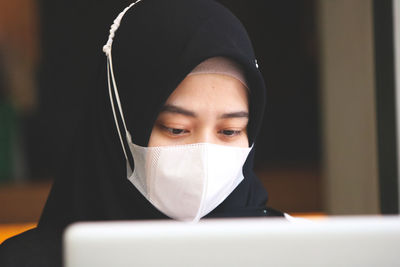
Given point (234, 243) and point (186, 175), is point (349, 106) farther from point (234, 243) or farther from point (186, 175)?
point (234, 243)

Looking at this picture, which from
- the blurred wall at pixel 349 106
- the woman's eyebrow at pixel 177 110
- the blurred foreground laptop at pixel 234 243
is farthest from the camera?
the blurred wall at pixel 349 106

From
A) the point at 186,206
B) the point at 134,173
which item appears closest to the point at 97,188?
the point at 134,173

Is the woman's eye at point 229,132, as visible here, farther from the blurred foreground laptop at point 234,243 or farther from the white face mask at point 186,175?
the blurred foreground laptop at point 234,243

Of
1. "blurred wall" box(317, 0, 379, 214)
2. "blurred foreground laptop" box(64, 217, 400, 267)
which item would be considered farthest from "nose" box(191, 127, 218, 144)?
"blurred wall" box(317, 0, 379, 214)

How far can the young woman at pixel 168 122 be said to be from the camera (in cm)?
106

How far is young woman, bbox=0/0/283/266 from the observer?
1.06 meters

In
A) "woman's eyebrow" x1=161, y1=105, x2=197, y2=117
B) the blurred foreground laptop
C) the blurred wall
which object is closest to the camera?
the blurred foreground laptop

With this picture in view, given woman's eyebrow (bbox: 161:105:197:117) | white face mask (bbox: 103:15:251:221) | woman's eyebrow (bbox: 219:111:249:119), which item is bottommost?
white face mask (bbox: 103:15:251:221)

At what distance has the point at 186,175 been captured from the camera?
42.1 inches

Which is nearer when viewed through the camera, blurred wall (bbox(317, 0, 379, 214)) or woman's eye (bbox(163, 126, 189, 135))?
woman's eye (bbox(163, 126, 189, 135))

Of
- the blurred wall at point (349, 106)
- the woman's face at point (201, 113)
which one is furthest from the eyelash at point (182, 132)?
the blurred wall at point (349, 106)

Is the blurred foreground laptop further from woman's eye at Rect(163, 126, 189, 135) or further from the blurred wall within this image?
the blurred wall

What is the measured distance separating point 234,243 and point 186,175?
1.84 feet

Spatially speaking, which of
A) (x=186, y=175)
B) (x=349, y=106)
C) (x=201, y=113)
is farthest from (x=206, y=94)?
(x=349, y=106)
